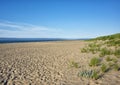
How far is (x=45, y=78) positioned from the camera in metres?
5.52

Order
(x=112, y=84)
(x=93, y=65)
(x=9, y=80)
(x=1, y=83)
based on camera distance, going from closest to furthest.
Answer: (x=112, y=84) < (x=1, y=83) < (x=9, y=80) < (x=93, y=65)

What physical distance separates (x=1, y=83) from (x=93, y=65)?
4.68m

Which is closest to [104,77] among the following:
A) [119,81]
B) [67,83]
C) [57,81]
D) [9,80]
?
[119,81]

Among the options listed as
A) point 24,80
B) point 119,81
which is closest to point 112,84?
point 119,81

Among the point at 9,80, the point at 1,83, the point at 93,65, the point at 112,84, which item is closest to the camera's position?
the point at 112,84

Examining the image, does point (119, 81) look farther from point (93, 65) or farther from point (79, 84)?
point (93, 65)

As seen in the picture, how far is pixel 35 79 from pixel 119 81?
3.23 metres

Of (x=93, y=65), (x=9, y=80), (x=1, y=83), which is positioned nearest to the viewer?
(x=1, y=83)

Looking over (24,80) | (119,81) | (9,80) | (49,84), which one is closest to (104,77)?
(119,81)

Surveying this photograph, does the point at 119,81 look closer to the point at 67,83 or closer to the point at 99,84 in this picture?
the point at 99,84

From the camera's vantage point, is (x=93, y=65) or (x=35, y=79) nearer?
(x=35, y=79)

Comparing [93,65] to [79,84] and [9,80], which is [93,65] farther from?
[9,80]

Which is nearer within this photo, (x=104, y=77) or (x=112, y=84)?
(x=112, y=84)

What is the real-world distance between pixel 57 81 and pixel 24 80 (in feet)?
4.42
